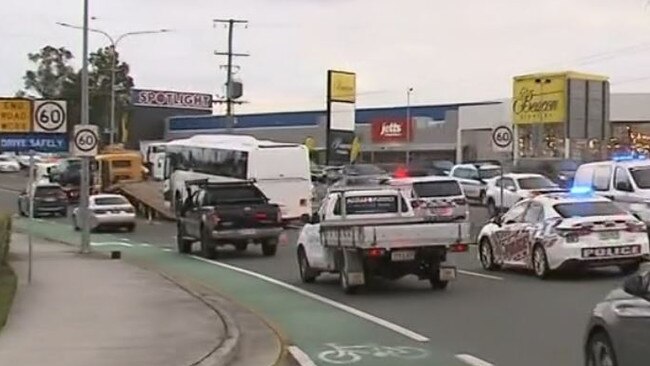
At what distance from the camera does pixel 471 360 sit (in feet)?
42.0

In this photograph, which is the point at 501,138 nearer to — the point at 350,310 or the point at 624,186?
the point at 624,186

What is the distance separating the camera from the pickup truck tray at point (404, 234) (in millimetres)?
19656

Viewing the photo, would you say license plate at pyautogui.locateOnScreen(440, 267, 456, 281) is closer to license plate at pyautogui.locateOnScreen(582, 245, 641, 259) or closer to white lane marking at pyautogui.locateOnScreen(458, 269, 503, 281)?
white lane marking at pyautogui.locateOnScreen(458, 269, 503, 281)

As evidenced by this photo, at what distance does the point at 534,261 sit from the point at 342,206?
12.2ft

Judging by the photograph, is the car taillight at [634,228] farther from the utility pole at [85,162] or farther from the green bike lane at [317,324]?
the utility pole at [85,162]

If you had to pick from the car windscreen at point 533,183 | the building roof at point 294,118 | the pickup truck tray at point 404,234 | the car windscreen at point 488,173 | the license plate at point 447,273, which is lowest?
the license plate at point 447,273

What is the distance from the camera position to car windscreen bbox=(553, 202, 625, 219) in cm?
2156

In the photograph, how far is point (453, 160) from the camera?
90250 millimetres

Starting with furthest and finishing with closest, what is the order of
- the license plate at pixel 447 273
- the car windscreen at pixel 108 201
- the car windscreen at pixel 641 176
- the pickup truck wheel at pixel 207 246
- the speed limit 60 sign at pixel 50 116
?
the car windscreen at pixel 108 201
the pickup truck wheel at pixel 207 246
the car windscreen at pixel 641 176
the speed limit 60 sign at pixel 50 116
the license plate at pixel 447 273

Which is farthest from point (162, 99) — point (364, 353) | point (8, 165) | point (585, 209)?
point (364, 353)

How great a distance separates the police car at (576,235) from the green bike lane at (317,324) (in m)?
4.12

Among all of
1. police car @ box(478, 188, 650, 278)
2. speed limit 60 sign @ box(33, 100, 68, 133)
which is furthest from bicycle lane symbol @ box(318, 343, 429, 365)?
speed limit 60 sign @ box(33, 100, 68, 133)

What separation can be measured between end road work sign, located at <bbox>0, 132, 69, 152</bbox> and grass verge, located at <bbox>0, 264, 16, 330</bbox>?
2.40 metres

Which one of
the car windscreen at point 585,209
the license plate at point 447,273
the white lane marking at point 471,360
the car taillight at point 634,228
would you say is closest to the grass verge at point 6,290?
the white lane marking at point 471,360
